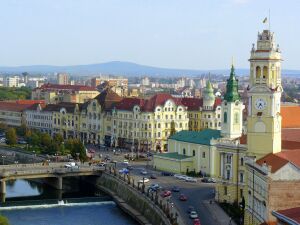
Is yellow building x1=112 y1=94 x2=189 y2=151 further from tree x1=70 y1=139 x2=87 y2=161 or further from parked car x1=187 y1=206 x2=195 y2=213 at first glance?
parked car x1=187 y1=206 x2=195 y2=213

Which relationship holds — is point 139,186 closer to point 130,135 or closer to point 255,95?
point 255,95

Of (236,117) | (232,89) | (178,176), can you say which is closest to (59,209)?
(178,176)

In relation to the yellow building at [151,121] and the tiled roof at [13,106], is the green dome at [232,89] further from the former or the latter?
the tiled roof at [13,106]

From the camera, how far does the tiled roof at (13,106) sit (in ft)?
385

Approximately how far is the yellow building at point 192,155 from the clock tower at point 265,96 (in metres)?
16.8

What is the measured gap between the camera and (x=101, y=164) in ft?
243

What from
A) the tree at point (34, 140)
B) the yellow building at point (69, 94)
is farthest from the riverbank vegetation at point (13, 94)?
the tree at point (34, 140)

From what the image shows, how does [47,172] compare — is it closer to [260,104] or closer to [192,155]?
[192,155]

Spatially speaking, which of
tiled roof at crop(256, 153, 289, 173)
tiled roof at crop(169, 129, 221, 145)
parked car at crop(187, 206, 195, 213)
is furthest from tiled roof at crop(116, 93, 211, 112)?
tiled roof at crop(256, 153, 289, 173)

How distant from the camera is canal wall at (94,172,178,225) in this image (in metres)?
50.8

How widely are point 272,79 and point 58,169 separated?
27441 mm

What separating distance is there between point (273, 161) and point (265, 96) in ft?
21.2

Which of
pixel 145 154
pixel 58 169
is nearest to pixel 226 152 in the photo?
pixel 58 169

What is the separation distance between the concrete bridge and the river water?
1.36 metres
